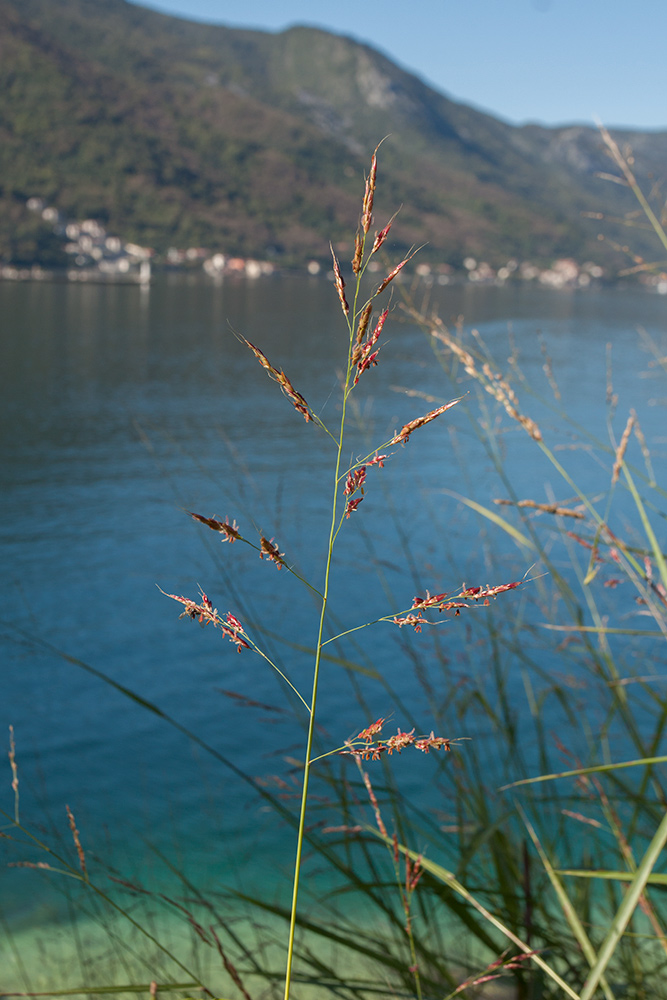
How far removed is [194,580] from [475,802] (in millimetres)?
3457

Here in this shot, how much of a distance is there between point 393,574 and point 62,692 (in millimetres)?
3105

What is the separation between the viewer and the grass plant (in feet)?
1.83

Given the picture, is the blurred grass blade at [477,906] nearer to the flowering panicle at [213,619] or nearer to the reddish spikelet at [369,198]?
the flowering panicle at [213,619]

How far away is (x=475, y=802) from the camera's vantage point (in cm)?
183

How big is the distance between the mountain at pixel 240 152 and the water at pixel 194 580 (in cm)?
4508

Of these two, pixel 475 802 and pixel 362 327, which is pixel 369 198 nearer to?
pixel 362 327

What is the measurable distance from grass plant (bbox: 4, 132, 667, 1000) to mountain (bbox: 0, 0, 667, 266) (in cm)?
5490

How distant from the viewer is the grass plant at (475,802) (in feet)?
Answer: 1.83

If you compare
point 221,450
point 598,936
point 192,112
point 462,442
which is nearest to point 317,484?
point 221,450

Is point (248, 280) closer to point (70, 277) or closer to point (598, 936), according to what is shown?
point (70, 277)

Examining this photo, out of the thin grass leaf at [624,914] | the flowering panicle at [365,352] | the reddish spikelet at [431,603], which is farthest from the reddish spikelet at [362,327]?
the thin grass leaf at [624,914]

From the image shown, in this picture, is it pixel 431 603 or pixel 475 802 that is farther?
pixel 475 802

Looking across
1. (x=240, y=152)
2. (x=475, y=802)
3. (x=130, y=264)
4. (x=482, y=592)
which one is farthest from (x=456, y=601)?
(x=240, y=152)

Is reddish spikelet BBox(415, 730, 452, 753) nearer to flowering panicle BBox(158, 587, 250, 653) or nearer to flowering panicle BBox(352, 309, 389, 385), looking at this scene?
flowering panicle BBox(158, 587, 250, 653)
